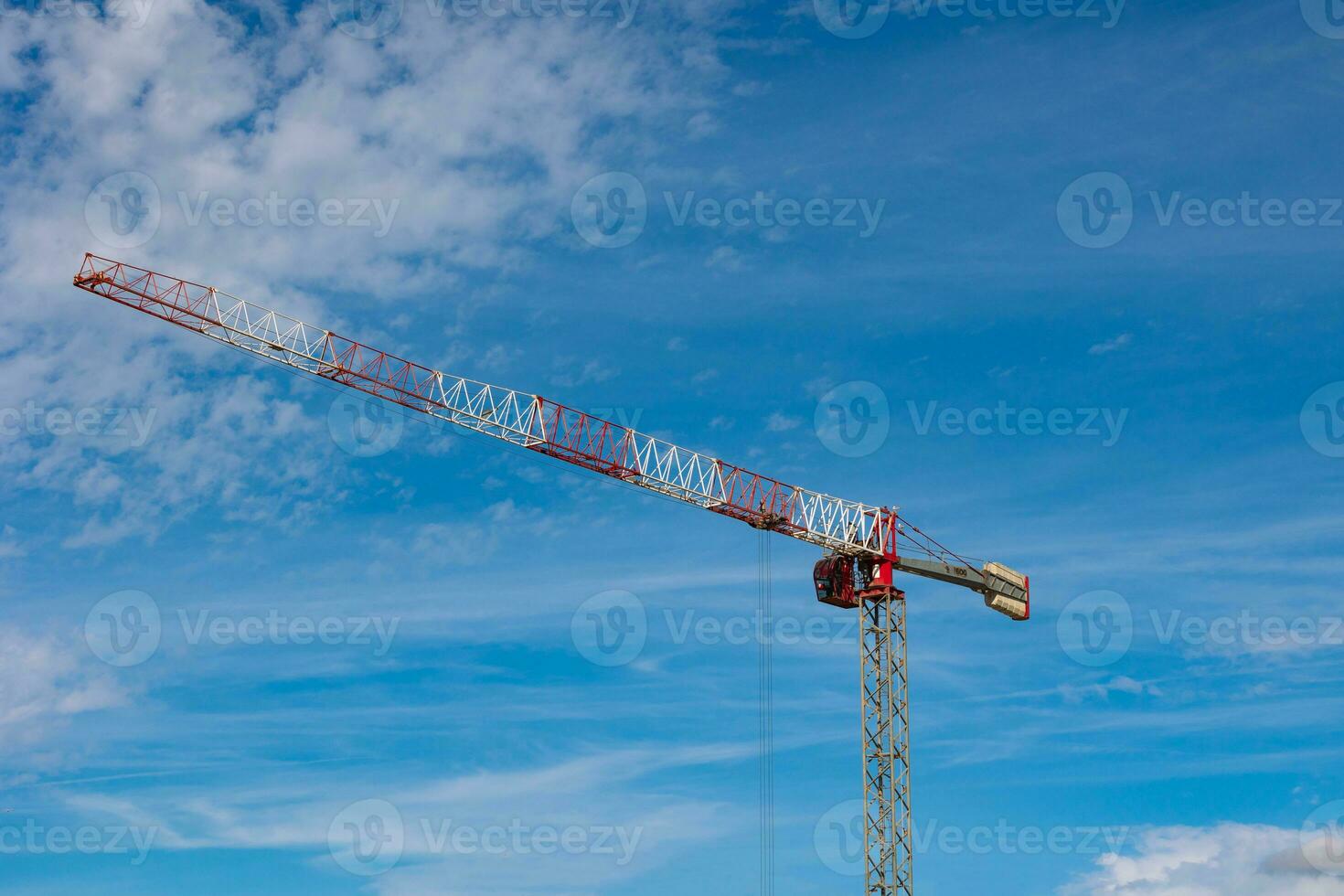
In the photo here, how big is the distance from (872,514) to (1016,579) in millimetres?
17661

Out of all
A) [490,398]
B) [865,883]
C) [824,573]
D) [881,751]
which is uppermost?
[490,398]

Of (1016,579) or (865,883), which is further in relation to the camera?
(1016,579)

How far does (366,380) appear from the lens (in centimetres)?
18375

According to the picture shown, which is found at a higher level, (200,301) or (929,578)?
(200,301)

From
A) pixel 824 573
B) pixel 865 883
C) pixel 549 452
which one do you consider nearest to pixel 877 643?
pixel 824 573

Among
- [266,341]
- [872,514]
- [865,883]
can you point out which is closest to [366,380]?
[266,341]

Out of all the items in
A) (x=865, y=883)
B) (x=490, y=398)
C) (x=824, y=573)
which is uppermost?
→ (x=490, y=398)

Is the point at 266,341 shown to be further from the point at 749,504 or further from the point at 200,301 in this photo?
the point at 749,504

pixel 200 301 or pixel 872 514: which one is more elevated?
pixel 200 301

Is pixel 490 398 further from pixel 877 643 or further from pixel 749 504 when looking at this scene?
pixel 877 643

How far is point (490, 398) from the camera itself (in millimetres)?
183000

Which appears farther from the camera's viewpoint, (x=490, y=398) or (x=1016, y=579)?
(x=1016, y=579)

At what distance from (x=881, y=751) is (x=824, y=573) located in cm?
1797

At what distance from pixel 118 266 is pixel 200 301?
7928 millimetres
